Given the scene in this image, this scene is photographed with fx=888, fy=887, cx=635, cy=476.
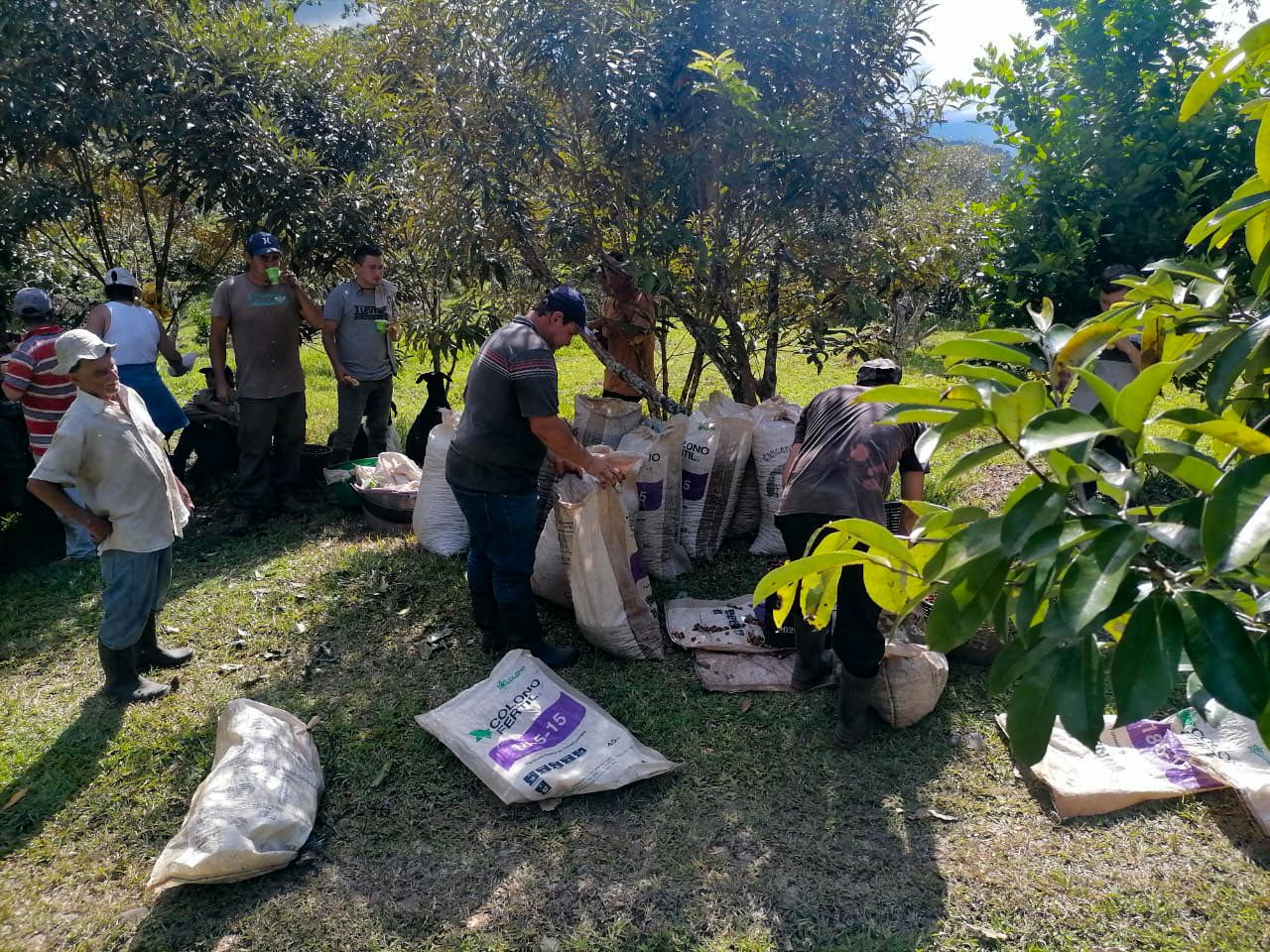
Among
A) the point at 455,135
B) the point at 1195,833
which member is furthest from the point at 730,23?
the point at 1195,833

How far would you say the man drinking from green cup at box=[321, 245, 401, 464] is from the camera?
18.7 ft

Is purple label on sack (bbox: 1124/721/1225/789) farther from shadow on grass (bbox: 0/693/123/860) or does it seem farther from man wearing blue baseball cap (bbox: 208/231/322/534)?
man wearing blue baseball cap (bbox: 208/231/322/534)

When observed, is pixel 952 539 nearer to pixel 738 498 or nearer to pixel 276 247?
pixel 738 498

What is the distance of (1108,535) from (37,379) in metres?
5.38

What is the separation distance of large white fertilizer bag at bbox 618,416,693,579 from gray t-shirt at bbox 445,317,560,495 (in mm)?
776

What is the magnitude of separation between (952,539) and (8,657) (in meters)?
4.53

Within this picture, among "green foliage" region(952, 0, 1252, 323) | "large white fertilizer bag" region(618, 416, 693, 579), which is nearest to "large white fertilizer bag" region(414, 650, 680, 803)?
"large white fertilizer bag" region(618, 416, 693, 579)

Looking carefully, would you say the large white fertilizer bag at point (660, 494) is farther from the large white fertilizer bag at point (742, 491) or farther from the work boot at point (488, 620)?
the work boot at point (488, 620)

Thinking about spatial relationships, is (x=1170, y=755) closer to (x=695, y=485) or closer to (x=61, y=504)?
(x=695, y=485)

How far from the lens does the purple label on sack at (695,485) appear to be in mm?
4750

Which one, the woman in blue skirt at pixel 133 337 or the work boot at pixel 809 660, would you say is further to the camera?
the woman in blue skirt at pixel 133 337

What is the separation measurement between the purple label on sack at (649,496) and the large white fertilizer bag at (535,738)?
3.85 feet

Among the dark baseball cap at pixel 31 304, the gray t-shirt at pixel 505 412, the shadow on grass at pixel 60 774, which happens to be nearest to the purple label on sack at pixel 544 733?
the gray t-shirt at pixel 505 412

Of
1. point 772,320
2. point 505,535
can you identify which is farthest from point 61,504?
point 772,320
